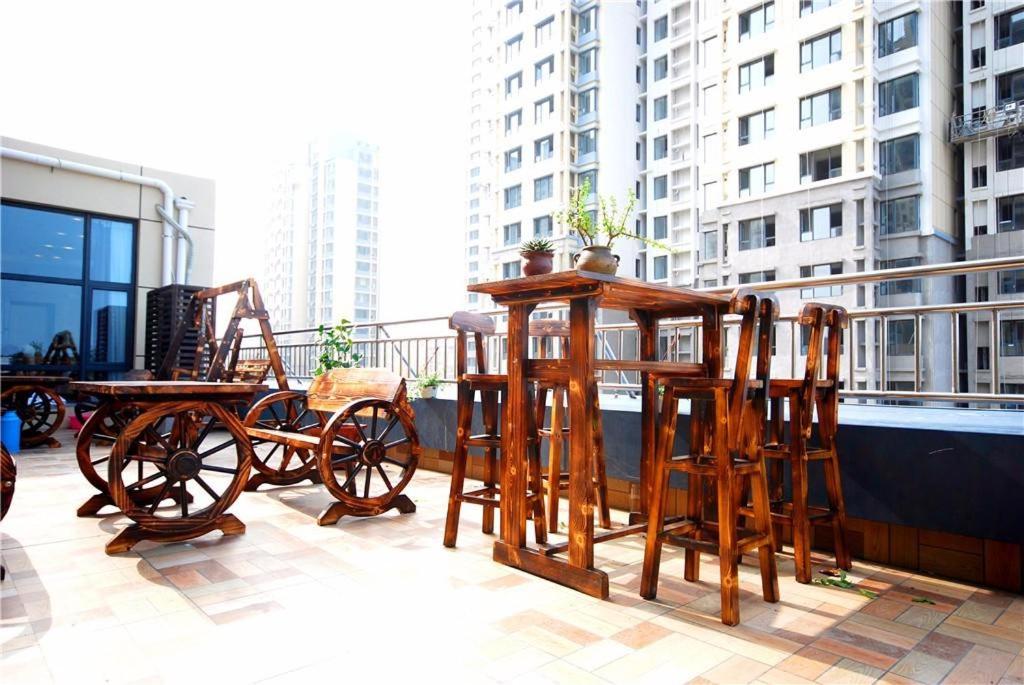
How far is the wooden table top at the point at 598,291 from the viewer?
234cm

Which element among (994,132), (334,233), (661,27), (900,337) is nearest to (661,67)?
(661,27)

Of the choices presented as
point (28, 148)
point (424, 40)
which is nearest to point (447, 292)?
point (424, 40)

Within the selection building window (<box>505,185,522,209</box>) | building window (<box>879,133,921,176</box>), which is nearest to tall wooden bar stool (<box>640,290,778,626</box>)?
building window (<box>879,133,921,176</box>)

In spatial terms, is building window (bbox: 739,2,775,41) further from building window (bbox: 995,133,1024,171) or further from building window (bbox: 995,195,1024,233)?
building window (bbox: 995,195,1024,233)

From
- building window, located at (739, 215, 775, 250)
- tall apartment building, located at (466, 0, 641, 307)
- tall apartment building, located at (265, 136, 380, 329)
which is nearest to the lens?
building window, located at (739, 215, 775, 250)

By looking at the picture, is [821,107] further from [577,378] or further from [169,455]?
[169,455]

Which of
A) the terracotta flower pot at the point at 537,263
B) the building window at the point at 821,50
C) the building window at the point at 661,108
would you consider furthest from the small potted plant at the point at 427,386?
the building window at the point at 661,108

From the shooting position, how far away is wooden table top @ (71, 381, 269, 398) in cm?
296

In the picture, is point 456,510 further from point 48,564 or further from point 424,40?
point 424,40

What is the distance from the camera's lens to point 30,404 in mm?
7207

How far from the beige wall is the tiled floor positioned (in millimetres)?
8134

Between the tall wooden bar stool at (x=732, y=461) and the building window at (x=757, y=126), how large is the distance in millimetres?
7886

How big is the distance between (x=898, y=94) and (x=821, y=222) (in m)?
1.71

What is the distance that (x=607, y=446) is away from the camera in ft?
12.4
